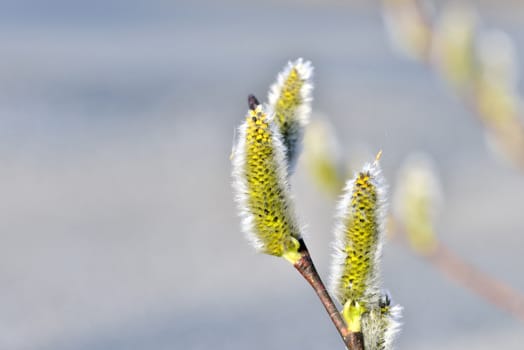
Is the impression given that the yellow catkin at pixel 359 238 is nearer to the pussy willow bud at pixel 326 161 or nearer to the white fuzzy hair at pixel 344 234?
the white fuzzy hair at pixel 344 234

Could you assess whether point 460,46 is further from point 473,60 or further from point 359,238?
point 359,238

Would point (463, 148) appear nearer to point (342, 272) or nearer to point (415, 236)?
point (415, 236)

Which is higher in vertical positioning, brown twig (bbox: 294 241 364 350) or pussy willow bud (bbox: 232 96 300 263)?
pussy willow bud (bbox: 232 96 300 263)

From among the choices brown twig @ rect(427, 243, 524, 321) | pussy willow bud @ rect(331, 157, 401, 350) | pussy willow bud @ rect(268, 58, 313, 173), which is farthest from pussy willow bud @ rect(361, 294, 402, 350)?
brown twig @ rect(427, 243, 524, 321)

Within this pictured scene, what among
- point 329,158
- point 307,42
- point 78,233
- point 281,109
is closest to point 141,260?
point 78,233

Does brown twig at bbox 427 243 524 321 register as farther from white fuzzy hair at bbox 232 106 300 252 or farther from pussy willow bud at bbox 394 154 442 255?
white fuzzy hair at bbox 232 106 300 252

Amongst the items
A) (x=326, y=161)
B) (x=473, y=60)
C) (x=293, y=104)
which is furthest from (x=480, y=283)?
(x=293, y=104)
